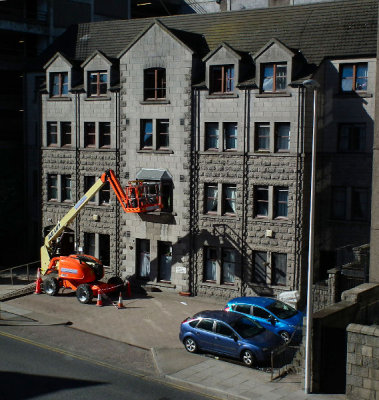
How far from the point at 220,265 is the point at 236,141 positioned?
7.14 m

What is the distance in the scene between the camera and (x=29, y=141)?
49188 millimetres

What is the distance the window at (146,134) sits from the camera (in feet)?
129

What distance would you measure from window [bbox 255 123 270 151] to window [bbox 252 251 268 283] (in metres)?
5.86

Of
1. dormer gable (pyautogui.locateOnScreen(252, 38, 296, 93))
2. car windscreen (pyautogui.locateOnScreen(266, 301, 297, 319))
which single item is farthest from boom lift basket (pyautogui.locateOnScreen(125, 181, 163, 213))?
car windscreen (pyautogui.locateOnScreen(266, 301, 297, 319))

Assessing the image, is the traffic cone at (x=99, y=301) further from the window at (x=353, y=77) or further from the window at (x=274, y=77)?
the window at (x=353, y=77)

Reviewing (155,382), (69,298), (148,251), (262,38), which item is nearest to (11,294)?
(69,298)

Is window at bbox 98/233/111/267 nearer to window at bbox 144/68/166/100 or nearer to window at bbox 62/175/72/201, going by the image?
window at bbox 62/175/72/201

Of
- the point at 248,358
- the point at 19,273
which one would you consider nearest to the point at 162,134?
the point at 19,273

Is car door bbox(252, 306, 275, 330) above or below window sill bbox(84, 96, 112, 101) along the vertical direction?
below

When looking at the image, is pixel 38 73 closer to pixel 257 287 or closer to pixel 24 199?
pixel 24 199

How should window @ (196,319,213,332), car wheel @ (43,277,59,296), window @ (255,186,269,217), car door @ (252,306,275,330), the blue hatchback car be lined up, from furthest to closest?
1. car wheel @ (43,277,59,296)
2. window @ (255,186,269,217)
3. car door @ (252,306,275,330)
4. the blue hatchback car
5. window @ (196,319,213,332)

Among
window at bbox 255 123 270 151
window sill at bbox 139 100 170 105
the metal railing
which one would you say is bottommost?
the metal railing

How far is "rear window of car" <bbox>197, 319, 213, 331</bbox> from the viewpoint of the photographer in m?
26.9

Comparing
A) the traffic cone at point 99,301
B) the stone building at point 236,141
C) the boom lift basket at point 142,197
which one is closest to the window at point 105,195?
the stone building at point 236,141
